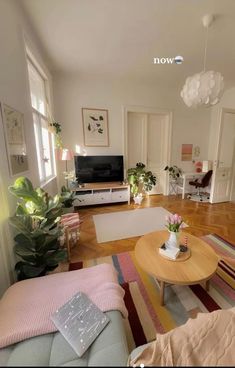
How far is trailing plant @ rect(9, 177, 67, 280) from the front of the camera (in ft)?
4.69

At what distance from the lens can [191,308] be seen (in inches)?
56.6

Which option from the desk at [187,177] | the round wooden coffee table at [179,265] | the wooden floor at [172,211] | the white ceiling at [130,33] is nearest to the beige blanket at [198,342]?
the round wooden coffee table at [179,265]

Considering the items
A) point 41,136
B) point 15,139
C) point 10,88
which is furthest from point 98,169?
point 10,88

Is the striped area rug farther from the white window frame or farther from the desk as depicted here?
the desk

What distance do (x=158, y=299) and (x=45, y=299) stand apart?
104 centimetres

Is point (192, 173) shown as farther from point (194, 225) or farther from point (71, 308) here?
point (71, 308)

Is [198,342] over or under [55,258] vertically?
over

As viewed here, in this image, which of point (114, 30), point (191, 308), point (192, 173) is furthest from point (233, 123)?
point (191, 308)

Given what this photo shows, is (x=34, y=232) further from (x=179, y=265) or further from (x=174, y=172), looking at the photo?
(x=174, y=172)

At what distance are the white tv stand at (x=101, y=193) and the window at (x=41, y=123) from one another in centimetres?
75

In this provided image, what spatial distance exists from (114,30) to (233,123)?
131 inches

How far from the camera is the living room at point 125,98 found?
1.70 m

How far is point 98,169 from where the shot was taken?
3904mm

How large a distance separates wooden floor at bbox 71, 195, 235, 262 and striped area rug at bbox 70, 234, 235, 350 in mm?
305
